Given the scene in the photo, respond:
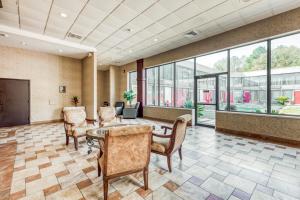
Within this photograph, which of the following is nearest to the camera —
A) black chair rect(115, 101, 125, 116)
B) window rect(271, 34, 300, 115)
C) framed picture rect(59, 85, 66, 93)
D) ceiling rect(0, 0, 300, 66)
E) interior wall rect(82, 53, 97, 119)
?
ceiling rect(0, 0, 300, 66)

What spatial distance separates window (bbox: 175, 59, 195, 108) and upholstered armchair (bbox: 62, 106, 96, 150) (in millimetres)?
4068

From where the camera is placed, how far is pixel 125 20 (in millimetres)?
4145

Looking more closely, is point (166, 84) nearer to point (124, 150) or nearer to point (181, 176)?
point (181, 176)

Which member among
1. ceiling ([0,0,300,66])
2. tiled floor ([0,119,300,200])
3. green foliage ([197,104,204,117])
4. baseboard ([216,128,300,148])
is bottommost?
tiled floor ([0,119,300,200])

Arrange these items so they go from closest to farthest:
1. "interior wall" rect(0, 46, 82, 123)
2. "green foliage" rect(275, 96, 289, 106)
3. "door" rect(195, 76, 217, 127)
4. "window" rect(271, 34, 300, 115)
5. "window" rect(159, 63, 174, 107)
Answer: "window" rect(271, 34, 300, 115), "green foliage" rect(275, 96, 289, 106), "door" rect(195, 76, 217, 127), "interior wall" rect(0, 46, 82, 123), "window" rect(159, 63, 174, 107)

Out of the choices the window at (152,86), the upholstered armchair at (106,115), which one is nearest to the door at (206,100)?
the window at (152,86)

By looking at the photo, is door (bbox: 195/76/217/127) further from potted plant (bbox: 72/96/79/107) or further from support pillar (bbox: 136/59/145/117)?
potted plant (bbox: 72/96/79/107)

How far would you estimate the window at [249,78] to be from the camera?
439cm

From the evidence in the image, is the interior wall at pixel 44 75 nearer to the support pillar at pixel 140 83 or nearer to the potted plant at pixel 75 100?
the potted plant at pixel 75 100

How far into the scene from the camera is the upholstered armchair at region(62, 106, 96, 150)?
3.59 m

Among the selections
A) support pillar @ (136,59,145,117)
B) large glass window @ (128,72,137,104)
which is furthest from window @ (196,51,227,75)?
large glass window @ (128,72,137,104)

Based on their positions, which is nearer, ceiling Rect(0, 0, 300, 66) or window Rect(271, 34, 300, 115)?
ceiling Rect(0, 0, 300, 66)

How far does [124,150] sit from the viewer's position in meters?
1.77

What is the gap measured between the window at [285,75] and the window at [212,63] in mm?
1408
